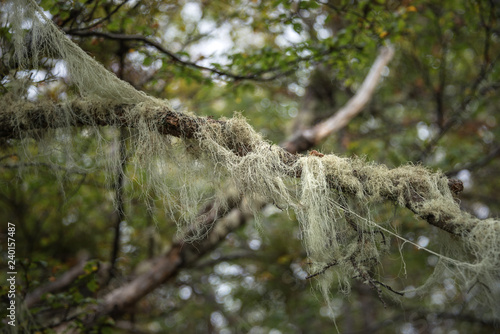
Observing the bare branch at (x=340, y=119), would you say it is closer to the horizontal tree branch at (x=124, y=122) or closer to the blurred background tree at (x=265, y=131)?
the blurred background tree at (x=265, y=131)

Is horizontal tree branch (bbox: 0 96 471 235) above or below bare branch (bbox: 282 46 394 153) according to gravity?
above

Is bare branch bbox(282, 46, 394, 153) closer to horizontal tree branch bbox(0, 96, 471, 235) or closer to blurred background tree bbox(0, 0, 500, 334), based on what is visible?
blurred background tree bbox(0, 0, 500, 334)

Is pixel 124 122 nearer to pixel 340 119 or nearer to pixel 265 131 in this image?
pixel 340 119

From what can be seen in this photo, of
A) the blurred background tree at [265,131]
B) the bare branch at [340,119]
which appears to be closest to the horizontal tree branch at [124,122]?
the blurred background tree at [265,131]

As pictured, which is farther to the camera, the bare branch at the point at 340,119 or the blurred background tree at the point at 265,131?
the bare branch at the point at 340,119

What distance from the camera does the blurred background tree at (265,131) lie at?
3162 millimetres

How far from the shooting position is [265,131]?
5.81m

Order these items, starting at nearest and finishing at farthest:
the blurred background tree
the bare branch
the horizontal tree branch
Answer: the horizontal tree branch, the blurred background tree, the bare branch

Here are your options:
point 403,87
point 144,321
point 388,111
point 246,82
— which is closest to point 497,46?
point 403,87

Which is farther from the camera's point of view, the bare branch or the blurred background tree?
the bare branch

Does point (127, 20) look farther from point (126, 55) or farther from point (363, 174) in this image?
point (363, 174)

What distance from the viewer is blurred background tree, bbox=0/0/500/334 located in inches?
124

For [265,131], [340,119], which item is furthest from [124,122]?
[265,131]

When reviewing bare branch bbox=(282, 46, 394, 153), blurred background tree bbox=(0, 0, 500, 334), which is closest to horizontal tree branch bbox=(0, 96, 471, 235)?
blurred background tree bbox=(0, 0, 500, 334)
